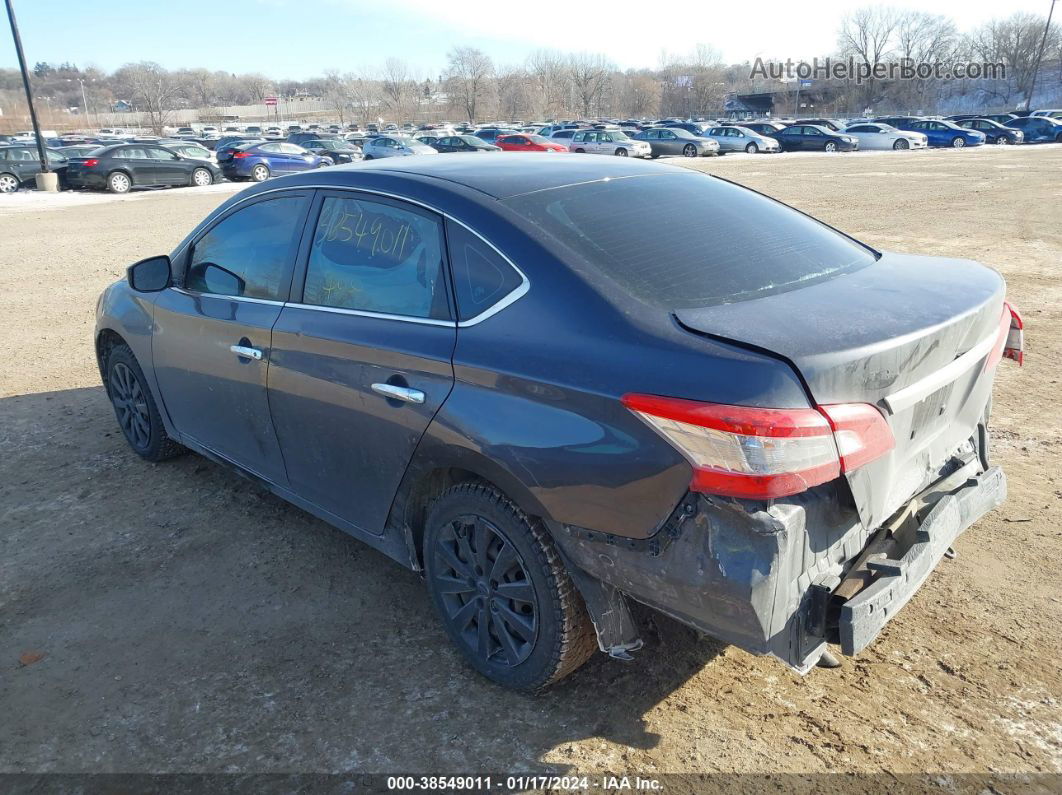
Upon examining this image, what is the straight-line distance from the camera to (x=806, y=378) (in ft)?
6.93

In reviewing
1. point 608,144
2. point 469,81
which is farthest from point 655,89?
point 608,144

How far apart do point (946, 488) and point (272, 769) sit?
2484mm

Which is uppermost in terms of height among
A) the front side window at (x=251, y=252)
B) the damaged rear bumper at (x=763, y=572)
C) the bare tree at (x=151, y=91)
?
the bare tree at (x=151, y=91)

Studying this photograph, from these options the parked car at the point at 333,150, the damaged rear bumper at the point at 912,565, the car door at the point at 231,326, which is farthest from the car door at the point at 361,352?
the parked car at the point at 333,150

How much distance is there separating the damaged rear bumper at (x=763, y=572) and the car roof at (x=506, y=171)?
1.37 m

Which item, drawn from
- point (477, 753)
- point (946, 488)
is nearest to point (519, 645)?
point (477, 753)

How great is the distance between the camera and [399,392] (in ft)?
9.36

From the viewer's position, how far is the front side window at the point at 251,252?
353cm

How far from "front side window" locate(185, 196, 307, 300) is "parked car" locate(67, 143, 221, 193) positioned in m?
25.0

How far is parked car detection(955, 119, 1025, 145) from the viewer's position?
41.8m

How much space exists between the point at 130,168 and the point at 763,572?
28134mm

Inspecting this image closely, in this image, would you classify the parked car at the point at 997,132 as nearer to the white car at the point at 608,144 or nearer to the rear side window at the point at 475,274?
the white car at the point at 608,144

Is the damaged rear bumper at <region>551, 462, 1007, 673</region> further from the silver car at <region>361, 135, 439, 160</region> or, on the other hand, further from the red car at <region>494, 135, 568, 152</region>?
the silver car at <region>361, 135, 439, 160</region>

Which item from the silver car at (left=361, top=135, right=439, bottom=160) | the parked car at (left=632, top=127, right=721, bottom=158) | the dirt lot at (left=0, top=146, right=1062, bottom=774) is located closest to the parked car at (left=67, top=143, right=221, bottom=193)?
the silver car at (left=361, top=135, right=439, bottom=160)
